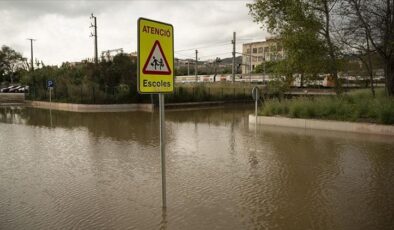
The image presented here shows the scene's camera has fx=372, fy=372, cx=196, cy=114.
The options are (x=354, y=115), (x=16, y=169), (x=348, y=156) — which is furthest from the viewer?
(x=354, y=115)

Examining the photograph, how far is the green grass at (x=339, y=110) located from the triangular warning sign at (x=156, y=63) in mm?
11852

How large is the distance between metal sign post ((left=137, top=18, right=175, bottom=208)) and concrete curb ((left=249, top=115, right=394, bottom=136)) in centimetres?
1151

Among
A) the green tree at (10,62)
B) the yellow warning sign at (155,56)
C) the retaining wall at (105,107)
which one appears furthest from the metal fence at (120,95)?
the green tree at (10,62)

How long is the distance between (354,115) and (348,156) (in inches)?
232

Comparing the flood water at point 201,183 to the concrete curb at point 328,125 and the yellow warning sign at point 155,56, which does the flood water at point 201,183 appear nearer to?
the concrete curb at point 328,125

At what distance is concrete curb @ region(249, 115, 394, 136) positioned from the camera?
14289 mm

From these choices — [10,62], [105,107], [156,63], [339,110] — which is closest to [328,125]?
[339,110]

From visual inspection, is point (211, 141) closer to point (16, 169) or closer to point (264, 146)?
point (264, 146)

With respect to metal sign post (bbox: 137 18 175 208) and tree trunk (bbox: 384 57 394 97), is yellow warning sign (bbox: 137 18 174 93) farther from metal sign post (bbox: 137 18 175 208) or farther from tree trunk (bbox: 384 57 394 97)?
tree trunk (bbox: 384 57 394 97)

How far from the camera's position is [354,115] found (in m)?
15.6

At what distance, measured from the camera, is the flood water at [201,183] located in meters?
5.62

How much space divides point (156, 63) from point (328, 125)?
12.3 meters

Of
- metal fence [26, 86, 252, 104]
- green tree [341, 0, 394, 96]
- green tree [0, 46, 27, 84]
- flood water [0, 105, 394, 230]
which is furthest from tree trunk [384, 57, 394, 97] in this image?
green tree [0, 46, 27, 84]

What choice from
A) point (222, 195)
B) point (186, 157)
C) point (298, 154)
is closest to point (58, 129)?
point (186, 157)
